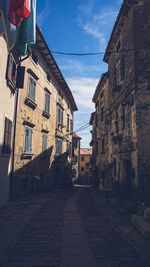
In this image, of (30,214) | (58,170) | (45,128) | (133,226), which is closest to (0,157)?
(30,214)

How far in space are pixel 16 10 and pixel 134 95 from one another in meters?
6.75

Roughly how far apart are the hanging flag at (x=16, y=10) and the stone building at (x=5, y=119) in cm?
280

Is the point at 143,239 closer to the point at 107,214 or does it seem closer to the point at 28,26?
the point at 107,214

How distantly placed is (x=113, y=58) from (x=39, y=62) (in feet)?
19.1

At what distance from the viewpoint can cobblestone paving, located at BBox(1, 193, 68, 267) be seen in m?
3.79

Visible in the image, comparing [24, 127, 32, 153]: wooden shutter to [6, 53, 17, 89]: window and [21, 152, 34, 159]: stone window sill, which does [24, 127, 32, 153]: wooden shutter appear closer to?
[21, 152, 34, 159]: stone window sill

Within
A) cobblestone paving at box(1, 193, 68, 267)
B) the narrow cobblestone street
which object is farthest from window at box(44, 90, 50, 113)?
cobblestone paving at box(1, 193, 68, 267)

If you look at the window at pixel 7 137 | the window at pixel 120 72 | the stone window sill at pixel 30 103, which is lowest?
the window at pixel 7 137

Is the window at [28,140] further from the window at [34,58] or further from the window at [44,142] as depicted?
the window at [34,58]

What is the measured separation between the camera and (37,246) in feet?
14.9

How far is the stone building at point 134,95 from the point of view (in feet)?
29.7

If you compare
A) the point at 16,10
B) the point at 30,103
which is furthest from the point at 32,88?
the point at 16,10

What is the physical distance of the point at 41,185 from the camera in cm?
1434

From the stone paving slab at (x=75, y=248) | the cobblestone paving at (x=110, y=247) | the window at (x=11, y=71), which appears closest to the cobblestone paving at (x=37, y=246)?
the stone paving slab at (x=75, y=248)
